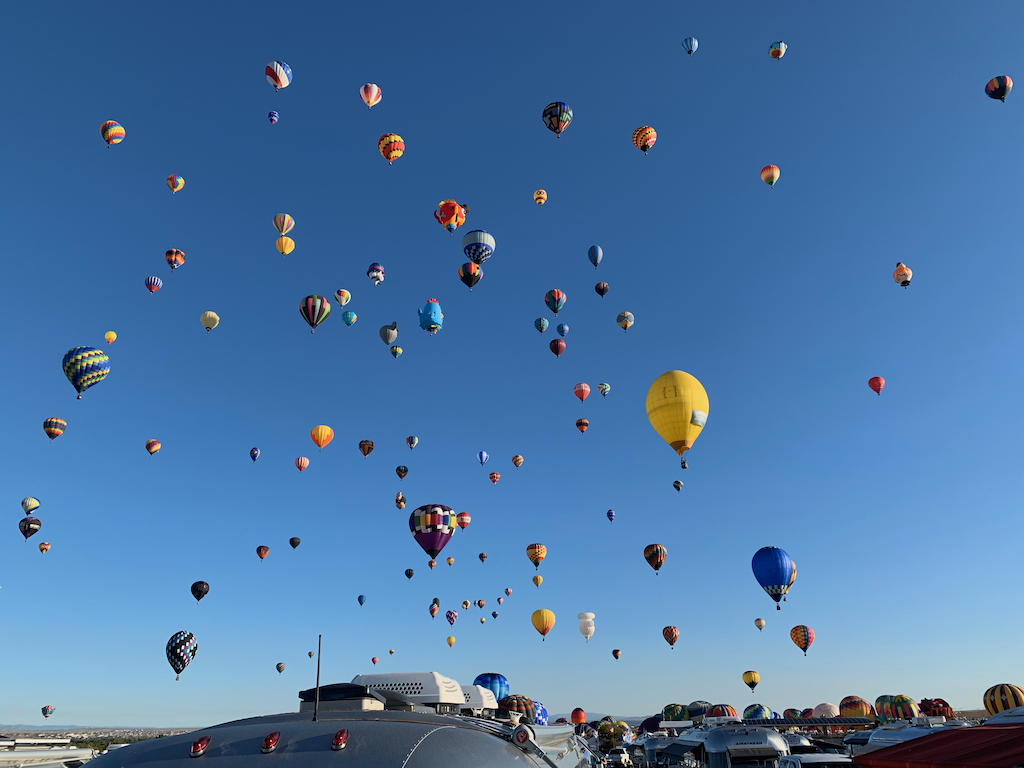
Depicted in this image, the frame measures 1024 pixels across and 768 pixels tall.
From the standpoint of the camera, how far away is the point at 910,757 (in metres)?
7.21

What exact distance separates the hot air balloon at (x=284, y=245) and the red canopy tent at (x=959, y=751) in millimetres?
43043

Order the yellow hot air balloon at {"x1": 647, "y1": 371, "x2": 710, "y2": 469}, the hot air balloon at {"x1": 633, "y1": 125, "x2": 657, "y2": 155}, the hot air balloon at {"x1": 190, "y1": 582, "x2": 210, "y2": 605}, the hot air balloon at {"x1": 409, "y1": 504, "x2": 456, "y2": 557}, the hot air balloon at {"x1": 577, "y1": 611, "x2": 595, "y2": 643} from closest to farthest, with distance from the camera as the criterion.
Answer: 1. the yellow hot air balloon at {"x1": 647, "y1": 371, "x2": 710, "y2": 469}
2. the hot air balloon at {"x1": 409, "y1": 504, "x2": 456, "y2": 557}
3. the hot air balloon at {"x1": 633, "y1": 125, "x2": 657, "y2": 155}
4. the hot air balloon at {"x1": 190, "y1": 582, "x2": 210, "y2": 605}
5. the hot air balloon at {"x1": 577, "y1": 611, "x2": 595, "y2": 643}

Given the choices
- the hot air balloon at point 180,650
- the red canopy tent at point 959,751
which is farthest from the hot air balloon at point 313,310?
the red canopy tent at point 959,751

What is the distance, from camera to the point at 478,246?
40.1 m

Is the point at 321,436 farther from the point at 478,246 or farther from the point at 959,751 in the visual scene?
the point at 959,751

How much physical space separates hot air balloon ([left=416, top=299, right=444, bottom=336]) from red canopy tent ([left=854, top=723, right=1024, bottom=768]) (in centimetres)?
3591

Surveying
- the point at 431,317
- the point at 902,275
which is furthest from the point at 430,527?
the point at 902,275

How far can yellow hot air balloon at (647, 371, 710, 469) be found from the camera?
33.4 metres

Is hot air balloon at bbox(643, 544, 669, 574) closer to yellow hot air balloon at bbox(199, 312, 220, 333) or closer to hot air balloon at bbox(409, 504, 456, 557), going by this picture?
hot air balloon at bbox(409, 504, 456, 557)

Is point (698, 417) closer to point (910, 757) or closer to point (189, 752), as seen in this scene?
point (910, 757)

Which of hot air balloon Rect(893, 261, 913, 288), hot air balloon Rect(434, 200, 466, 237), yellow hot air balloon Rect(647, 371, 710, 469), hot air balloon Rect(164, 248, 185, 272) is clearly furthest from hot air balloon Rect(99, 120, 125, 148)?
hot air balloon Rect(893, 261, 913, 288)

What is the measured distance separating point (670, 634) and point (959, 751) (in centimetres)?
5636

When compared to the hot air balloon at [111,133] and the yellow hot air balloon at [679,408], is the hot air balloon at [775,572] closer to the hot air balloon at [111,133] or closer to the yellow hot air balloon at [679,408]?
the yellow hot air balloon at [679,408]

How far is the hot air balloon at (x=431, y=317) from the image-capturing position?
4209 cm
